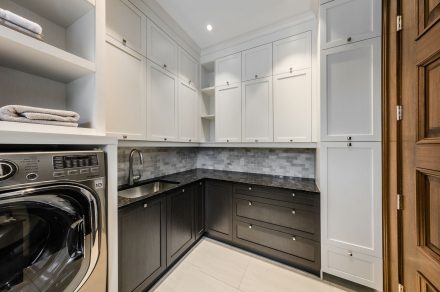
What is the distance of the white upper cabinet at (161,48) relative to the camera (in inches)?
73.8

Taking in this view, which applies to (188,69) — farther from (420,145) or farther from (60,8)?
(420,145)

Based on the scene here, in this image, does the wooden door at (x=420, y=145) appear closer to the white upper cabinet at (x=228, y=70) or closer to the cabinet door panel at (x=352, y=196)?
the cabinet door panel at (x=352, y=196)

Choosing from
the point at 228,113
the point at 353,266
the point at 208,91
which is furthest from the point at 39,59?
the point at 353,266

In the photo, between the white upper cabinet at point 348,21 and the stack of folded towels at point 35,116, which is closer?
the stack of folded towels at point 35,116

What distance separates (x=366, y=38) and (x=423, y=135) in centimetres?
A: 103

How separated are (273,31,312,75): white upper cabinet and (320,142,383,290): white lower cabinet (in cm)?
107

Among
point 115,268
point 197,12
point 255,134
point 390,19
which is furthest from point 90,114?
point 390,19

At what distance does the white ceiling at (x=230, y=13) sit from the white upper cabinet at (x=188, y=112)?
29.0 inches

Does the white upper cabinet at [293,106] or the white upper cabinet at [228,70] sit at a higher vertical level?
the white upper cabinet at [228,70]

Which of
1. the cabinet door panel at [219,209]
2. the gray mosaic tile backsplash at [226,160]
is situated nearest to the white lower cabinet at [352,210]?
the gray mosaic tile backsplash at [226,160]

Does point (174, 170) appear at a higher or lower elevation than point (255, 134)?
lower

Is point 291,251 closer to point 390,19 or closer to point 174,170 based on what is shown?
point 174,170

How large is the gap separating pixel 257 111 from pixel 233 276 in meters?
1.93

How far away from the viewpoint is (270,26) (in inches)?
87.0
